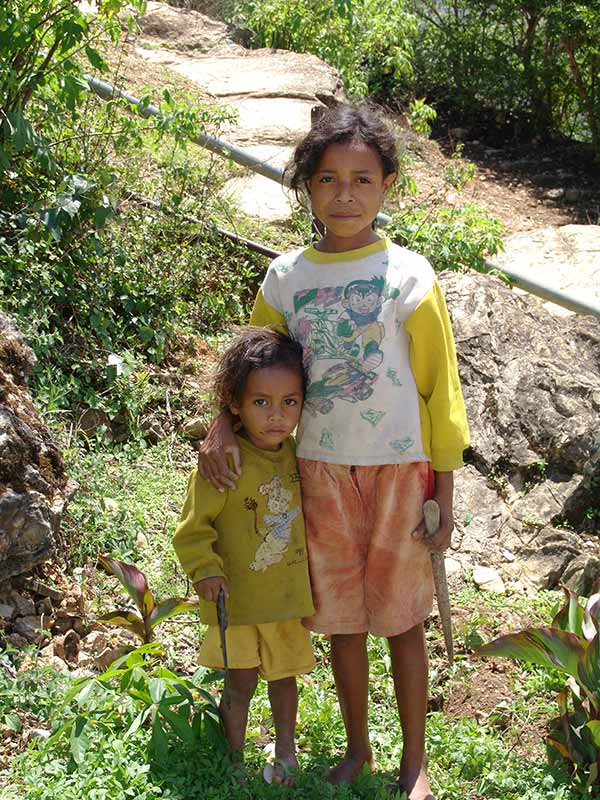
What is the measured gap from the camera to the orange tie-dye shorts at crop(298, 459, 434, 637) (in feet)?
9.34

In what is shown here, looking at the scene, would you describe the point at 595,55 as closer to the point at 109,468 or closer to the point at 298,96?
the point at 298,96

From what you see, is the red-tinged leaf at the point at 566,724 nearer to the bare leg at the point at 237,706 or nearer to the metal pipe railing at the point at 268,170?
the bare leg at the point at 237,706

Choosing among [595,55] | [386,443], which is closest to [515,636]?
[386,443]

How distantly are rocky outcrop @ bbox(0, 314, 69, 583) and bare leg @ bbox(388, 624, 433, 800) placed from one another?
1213mm

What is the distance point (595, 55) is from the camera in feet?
31.2

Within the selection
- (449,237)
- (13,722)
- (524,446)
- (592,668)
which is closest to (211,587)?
(13,722)

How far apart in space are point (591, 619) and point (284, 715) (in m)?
0.91

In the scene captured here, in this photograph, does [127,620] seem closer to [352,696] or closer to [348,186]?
[352,696]

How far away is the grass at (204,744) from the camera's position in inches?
109

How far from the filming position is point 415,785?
2922 mm

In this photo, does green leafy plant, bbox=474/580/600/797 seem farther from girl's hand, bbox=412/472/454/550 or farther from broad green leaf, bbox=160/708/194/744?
broad green leaf, bbox=160/708/194/744

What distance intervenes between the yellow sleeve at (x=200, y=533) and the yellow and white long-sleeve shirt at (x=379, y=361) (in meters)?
0.31

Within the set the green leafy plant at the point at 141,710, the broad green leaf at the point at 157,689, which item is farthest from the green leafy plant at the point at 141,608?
the broad green leaf at the point at 157,689

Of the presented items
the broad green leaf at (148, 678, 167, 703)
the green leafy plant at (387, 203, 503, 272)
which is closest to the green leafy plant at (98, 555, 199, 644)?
the broad green leaf at (148, 678, 167, 703)
